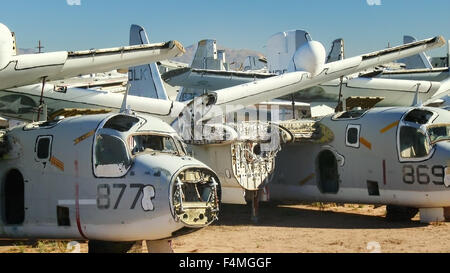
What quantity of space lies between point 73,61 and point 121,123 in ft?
18.4

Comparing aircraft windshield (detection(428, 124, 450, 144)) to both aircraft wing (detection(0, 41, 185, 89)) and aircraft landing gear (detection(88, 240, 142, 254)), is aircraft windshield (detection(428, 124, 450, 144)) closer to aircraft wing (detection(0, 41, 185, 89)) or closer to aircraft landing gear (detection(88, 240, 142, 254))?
aircraft wing (detection(0, 41, 185, 89))

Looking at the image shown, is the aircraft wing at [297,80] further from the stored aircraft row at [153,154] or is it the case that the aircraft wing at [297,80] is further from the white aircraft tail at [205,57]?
the white aircraft tail at [205,57]

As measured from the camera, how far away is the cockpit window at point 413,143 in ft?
54.8

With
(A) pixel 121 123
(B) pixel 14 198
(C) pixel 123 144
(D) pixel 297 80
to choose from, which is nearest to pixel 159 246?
(C) pixel 123 144

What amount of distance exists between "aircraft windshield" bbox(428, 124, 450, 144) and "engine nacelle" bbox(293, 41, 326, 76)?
994 cm

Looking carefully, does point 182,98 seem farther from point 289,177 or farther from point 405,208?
point 405,208

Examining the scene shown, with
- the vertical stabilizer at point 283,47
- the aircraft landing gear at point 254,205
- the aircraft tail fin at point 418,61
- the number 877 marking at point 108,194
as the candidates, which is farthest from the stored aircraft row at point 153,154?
the aircraft tail fin at point 418,61

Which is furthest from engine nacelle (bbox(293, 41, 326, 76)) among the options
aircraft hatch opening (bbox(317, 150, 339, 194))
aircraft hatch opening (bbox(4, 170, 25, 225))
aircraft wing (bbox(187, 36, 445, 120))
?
aircraft hatch opening (bbox(4, 170, 25, 225))

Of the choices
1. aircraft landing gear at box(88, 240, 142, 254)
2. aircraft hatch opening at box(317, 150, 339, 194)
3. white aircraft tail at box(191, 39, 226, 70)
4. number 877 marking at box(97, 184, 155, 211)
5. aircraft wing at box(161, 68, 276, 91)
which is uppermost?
white aircraft tail at box(191, 39, 226, 70)

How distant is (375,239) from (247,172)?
512cm

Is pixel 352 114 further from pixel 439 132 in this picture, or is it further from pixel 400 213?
pixel 400 213

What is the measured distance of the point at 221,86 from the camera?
32.8 meters

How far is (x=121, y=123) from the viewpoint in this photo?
452 inches

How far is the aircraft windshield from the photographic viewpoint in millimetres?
16688
